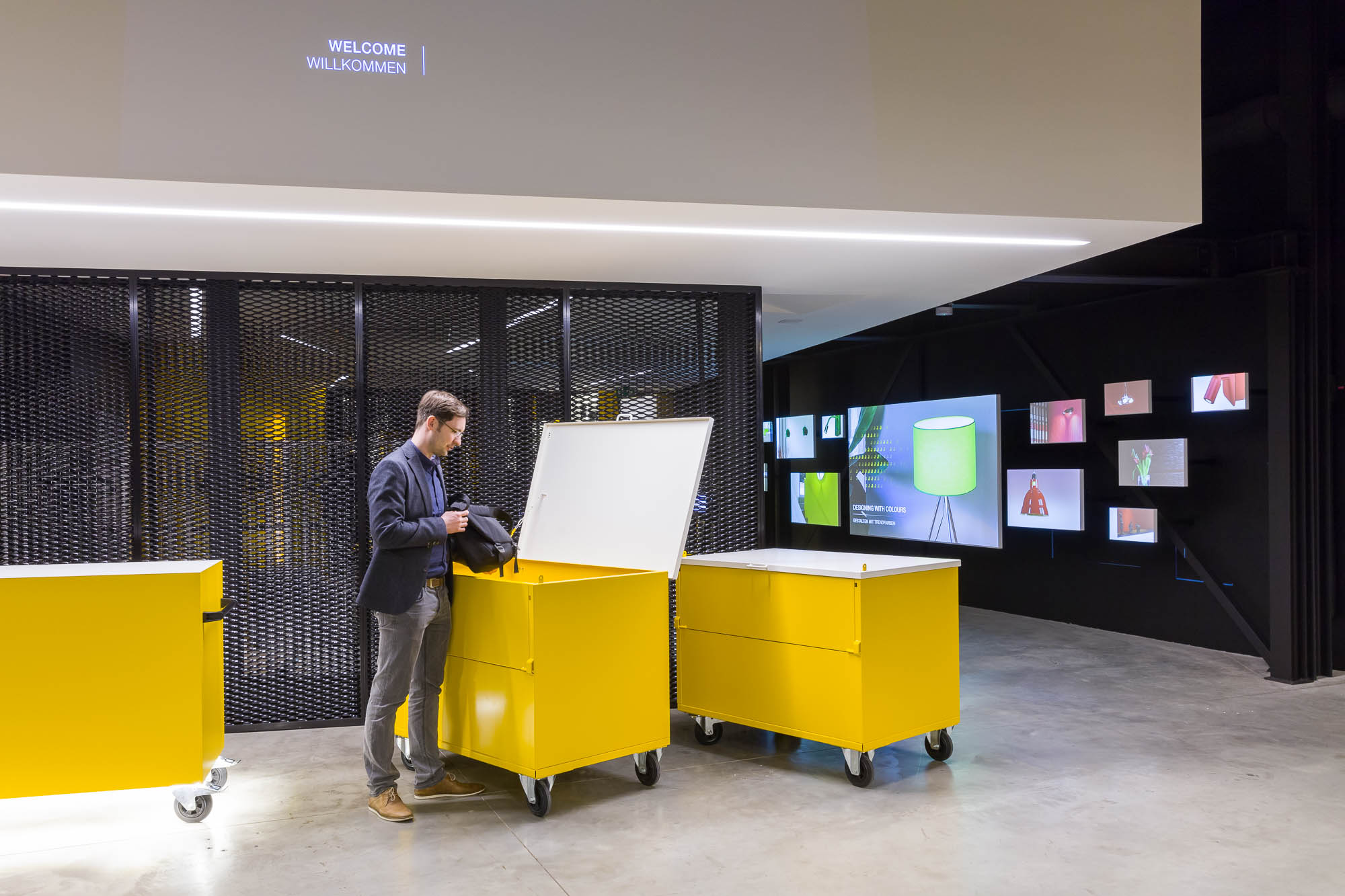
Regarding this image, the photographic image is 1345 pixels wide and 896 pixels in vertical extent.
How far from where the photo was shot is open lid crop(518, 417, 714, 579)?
4.45m

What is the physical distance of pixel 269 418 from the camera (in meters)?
5.54

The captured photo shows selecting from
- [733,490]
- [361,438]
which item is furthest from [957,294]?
[361,438]

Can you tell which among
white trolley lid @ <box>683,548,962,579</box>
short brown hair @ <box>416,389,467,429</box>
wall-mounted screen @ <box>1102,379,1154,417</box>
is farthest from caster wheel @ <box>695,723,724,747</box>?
wall-mounted screen @ <box>1102,379,1154,417</box>

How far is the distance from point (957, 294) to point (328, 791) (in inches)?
197

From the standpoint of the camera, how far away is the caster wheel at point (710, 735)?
16.7ft

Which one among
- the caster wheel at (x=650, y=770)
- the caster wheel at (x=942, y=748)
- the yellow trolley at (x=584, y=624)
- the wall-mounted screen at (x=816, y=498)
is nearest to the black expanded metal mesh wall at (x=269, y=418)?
the yellow trolley at (x=584, y=624)

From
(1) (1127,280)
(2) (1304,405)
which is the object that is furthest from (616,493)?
(1) (1127,280)

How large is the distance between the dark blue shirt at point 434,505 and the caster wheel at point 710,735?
1.73 metres

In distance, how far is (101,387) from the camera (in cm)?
535

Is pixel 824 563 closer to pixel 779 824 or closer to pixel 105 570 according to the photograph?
pixel 779 824

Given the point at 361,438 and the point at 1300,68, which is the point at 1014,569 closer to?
the point at 1300,68

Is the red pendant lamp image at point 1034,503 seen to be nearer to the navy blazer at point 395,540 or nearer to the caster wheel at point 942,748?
the caster wheel at point 942,748

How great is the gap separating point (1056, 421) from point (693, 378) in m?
4.43

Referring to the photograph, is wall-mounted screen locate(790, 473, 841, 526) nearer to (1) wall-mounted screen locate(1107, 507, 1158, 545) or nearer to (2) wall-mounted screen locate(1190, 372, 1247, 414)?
(1) wall-mounted screen locate(1107, 507, 1158, 545)
